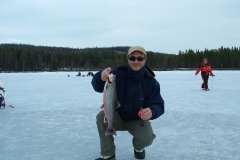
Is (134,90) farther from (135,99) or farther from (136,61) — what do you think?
(136,61)

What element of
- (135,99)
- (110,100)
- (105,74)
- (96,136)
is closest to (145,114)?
(135,99)

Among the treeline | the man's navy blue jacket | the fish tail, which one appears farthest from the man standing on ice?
the treeline

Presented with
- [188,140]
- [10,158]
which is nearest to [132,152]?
[188,140]

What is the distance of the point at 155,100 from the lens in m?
3.00

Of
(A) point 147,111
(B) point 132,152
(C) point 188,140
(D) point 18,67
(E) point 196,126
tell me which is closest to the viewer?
(A) point 147,111

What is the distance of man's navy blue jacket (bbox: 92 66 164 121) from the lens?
2.92 meters

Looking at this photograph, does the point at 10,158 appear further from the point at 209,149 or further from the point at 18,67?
the point at 18,67

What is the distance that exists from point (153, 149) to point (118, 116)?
0.73m

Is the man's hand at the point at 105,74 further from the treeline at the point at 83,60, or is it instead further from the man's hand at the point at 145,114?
the treeline at the point at 83,60

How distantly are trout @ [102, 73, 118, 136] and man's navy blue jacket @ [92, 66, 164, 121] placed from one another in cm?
31

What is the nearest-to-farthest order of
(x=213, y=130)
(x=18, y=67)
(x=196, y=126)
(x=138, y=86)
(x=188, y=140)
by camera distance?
1. (x=138, y=86)
2. (x=188, y=140)
3. (x=213, y=130)
4. (x=196, y=126)
5. (x=18, y=67)

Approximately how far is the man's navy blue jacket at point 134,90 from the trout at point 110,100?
315 millimetres

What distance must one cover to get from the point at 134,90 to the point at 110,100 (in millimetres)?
438

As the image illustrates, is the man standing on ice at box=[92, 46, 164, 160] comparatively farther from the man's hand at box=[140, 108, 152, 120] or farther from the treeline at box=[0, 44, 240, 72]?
the treeline at box=[0, 44, 240, 72]
